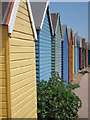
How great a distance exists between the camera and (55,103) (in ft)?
22.9

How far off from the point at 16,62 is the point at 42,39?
12.0ft

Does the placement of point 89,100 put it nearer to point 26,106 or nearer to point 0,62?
point 26,106

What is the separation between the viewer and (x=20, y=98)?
16.5ft

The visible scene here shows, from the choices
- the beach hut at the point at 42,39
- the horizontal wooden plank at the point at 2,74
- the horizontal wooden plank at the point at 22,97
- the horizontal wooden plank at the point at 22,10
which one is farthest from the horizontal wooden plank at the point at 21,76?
the beach hut at the point at 42,39

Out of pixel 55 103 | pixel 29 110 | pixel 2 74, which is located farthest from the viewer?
pixel 55 103

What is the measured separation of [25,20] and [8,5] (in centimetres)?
107

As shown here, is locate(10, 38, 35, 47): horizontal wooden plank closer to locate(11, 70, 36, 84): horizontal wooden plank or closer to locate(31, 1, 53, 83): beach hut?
locate(11, 70, 36, 84): horizontal wooden plank

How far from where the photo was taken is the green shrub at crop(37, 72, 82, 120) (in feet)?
22.8

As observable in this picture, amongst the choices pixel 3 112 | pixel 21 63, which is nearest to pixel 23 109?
pixel 3 112

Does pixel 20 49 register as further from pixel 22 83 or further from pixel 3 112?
pixel 3 112

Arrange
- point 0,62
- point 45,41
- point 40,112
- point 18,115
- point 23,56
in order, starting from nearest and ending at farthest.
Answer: point 0,62 < point 18,115 < point 23,56 < point 40,112 < point 45,41

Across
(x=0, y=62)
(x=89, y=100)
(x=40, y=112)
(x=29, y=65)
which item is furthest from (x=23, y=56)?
(x=89, y=100)

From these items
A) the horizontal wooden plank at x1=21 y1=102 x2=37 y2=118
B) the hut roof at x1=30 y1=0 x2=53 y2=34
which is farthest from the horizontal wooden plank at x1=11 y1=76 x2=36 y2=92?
the hut roof at x1=30 y1=0 x2=53 y2=34

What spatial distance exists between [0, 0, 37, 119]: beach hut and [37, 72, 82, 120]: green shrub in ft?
3.42
